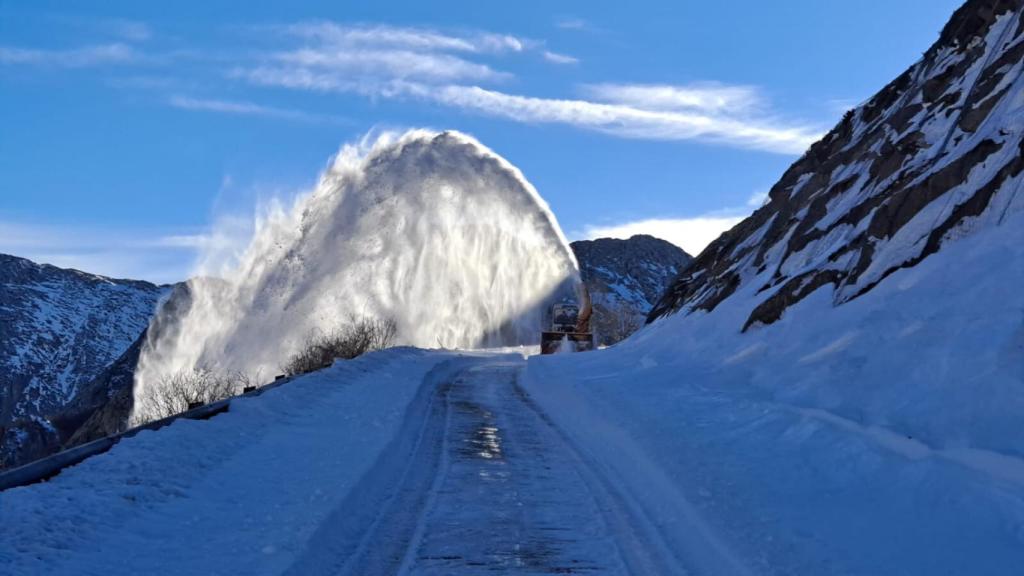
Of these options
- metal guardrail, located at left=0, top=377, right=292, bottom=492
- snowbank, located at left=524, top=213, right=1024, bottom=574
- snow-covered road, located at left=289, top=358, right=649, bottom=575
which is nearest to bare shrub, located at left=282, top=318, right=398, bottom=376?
snowbank, located at left=524, top=213, right=1024, bottom=574

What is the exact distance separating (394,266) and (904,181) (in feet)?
84.0

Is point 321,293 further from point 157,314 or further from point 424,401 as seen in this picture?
point 424,401

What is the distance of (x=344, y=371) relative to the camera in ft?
57.1

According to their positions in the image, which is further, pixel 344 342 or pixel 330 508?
pixel 344 342

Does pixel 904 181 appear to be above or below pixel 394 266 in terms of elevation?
below

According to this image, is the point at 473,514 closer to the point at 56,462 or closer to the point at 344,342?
the point at 56,462

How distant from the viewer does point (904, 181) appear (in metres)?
16.2

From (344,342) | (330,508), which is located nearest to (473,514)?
(330,508)

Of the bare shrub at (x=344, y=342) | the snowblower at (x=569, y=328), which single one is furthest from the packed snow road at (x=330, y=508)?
the snowblower at (x=569, y=328)

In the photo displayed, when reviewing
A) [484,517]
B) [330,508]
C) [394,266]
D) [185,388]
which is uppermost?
[394,266]

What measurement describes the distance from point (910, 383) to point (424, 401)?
334 inches

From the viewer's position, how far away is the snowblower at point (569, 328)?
34406 millimetres

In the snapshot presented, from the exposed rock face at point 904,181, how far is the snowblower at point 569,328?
21.5ft

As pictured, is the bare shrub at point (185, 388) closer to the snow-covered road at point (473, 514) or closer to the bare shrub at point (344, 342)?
the bare shrub at point (344, 342)
